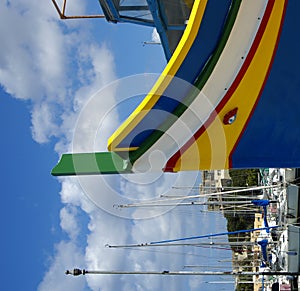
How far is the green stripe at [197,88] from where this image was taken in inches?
145

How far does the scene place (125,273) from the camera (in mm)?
7859

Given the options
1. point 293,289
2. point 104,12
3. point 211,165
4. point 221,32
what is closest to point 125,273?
point 293,289

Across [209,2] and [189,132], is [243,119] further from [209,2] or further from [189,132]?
[209,2]

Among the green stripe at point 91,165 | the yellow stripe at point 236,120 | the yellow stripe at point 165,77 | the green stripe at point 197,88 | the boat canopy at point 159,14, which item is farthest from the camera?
the boat canopy at point 159,14

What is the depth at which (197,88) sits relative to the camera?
3.87 meters

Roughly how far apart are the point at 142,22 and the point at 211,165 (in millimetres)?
1951

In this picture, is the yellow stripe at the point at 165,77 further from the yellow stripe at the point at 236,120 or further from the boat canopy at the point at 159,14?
the boat canopy at the point at 159,14

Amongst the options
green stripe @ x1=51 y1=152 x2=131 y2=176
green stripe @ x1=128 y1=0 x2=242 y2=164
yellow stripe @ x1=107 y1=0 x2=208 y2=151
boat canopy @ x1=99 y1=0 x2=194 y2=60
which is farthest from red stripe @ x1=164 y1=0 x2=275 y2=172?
boat canopy @ x1=99 y1=0 x2=194 y2=60

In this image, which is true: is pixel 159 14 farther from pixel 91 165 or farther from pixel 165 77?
pixel 91 165

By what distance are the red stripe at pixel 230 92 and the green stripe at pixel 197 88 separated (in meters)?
0.27

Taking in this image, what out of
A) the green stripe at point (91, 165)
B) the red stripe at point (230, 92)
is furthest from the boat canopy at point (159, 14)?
the green stripe at point (91, 165)

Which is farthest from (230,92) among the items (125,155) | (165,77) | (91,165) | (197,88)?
(91,165)

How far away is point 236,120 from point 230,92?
29 centimetres

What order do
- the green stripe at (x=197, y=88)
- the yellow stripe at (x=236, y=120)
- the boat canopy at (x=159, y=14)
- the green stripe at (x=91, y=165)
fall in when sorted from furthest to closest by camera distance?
the boat canopy at (x=159, y=14) → the green stripe at (x=91, y=165) → the yellow stripe at (x=236, y=120) → the green stripe at (x=197, y=88)
